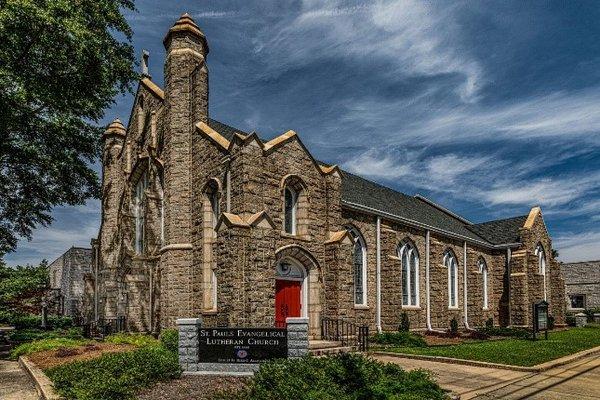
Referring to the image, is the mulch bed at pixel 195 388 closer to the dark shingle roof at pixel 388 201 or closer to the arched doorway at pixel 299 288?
the arched doorway at pixel 299 288

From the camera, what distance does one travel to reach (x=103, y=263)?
2600 centimetres

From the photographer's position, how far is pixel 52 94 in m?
17.7

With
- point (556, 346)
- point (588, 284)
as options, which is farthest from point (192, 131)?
point (588, 284)

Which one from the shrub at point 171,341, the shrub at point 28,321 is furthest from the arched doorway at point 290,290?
the shrub at point 28,321

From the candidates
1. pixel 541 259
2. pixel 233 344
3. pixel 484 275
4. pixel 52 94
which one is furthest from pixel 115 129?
pixel 541 259

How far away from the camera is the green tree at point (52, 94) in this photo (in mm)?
16125

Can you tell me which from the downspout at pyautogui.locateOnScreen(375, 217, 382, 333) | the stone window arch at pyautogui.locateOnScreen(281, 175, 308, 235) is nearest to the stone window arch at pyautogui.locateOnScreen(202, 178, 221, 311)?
the stone window arch at pyautogui.locateOnScreen(281, 175, 308, 235)

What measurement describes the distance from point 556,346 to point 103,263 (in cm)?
2299

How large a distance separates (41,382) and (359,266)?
1445 centimetres

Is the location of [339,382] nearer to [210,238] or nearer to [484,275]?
[210,238]

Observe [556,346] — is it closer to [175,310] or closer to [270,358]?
[270,358]

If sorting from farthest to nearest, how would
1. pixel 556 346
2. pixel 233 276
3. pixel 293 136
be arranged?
1. pixel 556 346
2. pixel 293 136
3. pixel 233 276

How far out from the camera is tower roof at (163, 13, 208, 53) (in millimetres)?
19188

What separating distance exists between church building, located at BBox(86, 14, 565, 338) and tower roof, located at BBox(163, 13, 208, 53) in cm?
6
